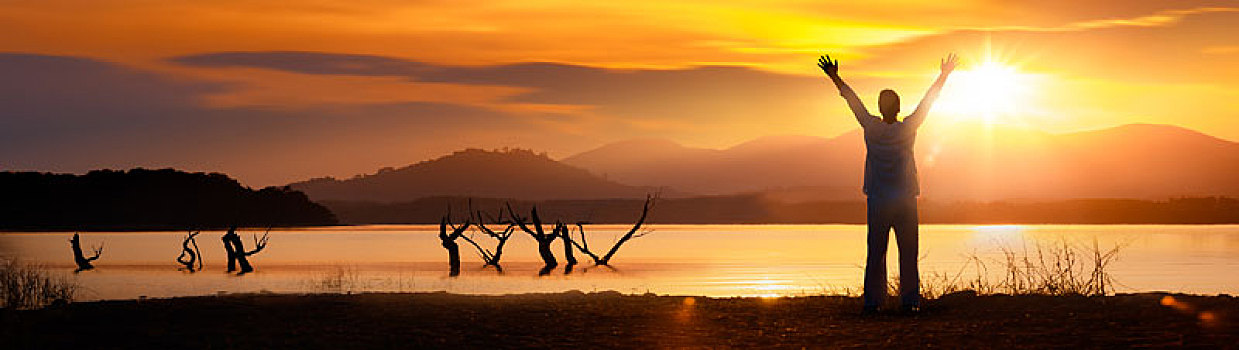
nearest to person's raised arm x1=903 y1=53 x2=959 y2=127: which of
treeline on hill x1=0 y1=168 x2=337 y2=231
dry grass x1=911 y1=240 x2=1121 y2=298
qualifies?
dry grass x1=911 y1=240 x2=1121 y2=298

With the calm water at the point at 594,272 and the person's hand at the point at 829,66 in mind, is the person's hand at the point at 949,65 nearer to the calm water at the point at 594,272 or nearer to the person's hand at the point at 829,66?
the person's hand at the point at 829,66

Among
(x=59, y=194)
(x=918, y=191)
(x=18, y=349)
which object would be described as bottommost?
(x=18, y=349)

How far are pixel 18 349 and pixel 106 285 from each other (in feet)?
114

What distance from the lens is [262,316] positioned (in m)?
16.4

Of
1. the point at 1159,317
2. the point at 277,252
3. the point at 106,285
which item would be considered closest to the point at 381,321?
the point at 1159,317

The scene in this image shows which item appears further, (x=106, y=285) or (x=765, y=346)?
(x=106, y=285)

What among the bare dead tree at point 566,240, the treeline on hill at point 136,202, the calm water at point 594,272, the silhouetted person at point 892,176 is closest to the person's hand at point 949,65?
the silhouetted person at point 892,176

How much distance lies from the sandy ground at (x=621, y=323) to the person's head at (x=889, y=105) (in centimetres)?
214

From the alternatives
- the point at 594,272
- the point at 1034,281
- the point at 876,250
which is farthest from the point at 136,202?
the point at 876,250

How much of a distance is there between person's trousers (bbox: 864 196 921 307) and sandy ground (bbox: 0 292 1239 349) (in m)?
0.33

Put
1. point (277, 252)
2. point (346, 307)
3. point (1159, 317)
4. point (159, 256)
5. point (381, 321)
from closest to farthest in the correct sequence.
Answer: point (1159, 317), point (381, 321), point (346, 307), point (159, 256), point (277, 252)

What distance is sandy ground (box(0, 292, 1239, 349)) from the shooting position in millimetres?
13531

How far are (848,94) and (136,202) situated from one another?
173 m

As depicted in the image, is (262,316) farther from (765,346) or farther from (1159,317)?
(1159,317)
